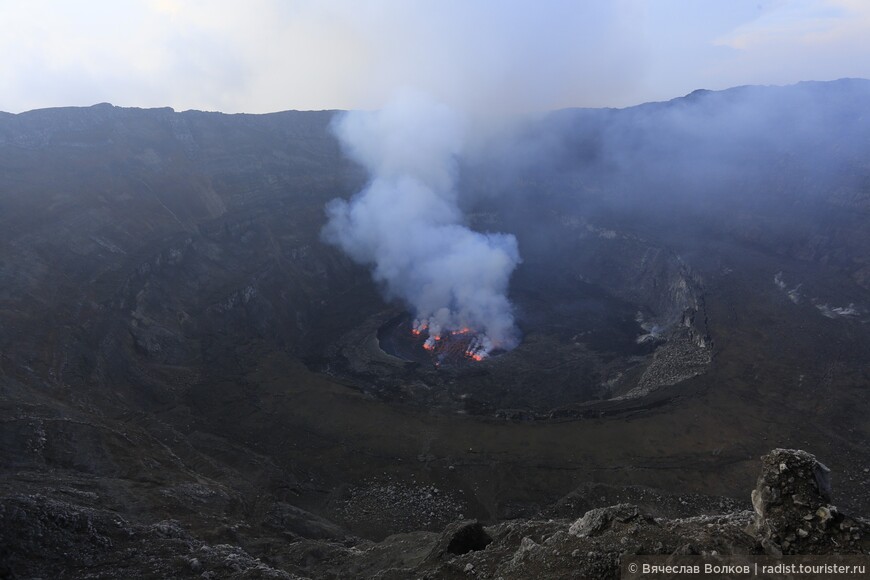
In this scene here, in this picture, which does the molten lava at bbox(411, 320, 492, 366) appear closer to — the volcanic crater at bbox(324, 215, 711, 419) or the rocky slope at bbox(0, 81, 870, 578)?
the volcanic crater at bbox(324, 215, 711, 419)

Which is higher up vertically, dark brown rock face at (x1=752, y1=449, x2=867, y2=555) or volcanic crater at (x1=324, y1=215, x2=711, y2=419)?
volcanic crater at (x1=324, y1=215, x2=711, y2=419)

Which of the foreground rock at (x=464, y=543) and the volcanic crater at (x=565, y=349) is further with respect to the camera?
the volcanic crater at (x=565, y=349)

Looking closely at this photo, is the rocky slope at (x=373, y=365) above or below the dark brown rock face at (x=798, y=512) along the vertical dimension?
above

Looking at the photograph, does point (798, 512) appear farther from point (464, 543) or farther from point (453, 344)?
point (453, 344)

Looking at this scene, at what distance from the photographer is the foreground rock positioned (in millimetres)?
9938

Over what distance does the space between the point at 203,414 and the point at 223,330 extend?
11.4 metres

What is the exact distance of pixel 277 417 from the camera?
101ft

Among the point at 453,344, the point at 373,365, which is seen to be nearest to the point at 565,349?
the point at 453,344

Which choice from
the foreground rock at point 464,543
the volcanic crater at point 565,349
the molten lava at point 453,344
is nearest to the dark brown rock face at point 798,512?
the foreground rock at point 464,543

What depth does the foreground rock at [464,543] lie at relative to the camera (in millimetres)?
9938

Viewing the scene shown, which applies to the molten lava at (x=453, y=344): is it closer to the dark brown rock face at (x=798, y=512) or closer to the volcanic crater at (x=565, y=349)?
the volcanic crater at (x=565, y=349)

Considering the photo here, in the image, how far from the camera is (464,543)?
1453cm

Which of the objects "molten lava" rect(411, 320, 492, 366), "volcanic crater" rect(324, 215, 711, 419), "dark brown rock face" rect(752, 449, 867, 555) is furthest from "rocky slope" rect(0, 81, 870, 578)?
"molten lava" rect(411, 320, 492, 366)

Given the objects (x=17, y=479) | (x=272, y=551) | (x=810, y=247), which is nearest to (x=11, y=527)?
(x=17, y=479)
